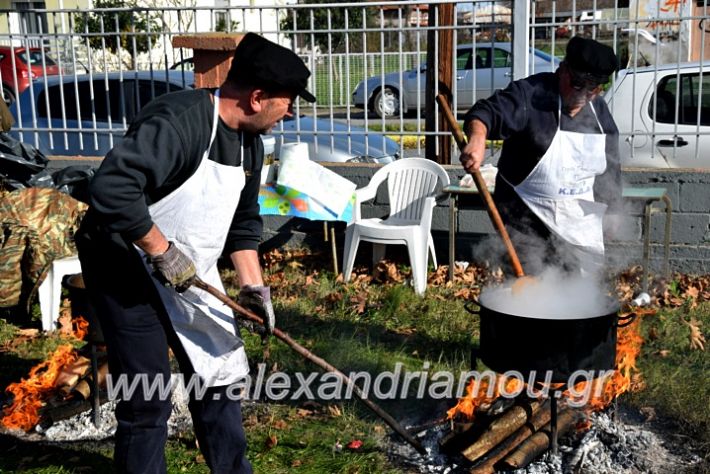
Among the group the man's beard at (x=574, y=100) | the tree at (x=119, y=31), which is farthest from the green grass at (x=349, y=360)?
the tree at (x=119, y=31)

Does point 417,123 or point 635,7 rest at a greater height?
point 635,7

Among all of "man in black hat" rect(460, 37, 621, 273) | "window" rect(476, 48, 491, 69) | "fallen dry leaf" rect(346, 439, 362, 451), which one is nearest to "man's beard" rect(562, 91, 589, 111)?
"man in black hat" rect(460, 37, 621, 273)

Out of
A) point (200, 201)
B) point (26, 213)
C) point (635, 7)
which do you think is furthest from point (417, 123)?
point (200, 201)

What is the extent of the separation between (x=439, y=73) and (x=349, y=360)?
10.8ft

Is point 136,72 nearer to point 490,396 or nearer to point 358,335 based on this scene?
point 358,335

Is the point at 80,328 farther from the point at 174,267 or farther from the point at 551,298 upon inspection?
the point at 551,298

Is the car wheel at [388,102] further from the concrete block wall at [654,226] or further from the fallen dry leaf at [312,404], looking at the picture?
the fallen dry leaf at [312,404]

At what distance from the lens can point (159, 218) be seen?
3.30m

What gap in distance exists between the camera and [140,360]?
3.43 m

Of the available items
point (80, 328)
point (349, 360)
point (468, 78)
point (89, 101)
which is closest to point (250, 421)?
point (349, 360)

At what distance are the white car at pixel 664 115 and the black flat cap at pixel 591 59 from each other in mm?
3185

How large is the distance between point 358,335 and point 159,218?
3009 millimetres

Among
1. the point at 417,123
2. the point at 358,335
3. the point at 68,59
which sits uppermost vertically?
the point at 68,59

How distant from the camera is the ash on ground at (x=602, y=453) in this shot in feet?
13.4
